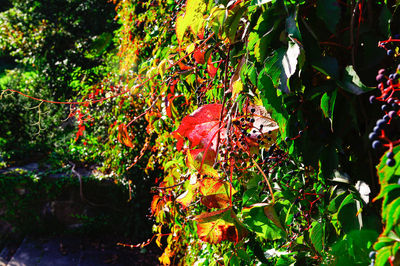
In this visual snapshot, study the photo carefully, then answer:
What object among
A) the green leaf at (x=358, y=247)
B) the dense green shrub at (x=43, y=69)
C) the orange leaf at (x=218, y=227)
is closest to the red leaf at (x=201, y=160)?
the orange leaf at (x=218, y=227)

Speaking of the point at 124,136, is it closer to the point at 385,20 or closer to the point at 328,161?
the point at 328,161

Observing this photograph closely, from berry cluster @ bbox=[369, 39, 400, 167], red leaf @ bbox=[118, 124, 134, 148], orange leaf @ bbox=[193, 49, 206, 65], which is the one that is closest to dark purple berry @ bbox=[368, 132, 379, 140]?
berry cluster @ bbox=[369, 39, 400, 167]

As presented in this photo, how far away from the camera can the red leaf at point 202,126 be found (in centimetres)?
101

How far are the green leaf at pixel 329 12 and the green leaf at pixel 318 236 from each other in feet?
1.63

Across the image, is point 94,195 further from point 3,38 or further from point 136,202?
point 3,38

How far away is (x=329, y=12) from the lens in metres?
0.72

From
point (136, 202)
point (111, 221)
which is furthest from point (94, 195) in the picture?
point (136, 202)

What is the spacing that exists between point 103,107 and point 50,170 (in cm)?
160

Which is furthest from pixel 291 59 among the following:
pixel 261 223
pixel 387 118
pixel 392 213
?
pixel 261 223

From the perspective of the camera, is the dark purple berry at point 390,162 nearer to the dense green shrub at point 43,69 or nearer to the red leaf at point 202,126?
the red leaf at point 202,126

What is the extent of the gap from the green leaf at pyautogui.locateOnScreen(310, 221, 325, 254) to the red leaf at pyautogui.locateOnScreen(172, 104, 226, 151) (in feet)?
1.12

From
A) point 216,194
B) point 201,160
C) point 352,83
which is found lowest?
point 216,194

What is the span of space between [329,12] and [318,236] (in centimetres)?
55

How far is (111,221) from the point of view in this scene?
5.75 metres
